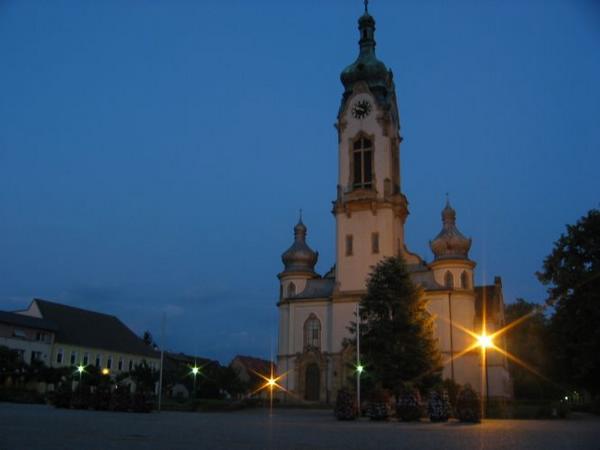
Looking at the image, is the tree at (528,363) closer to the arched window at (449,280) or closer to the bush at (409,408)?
the arched window at (449,280)

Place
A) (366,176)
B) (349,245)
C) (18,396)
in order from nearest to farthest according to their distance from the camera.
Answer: (18,396) → (349,245) → (366,176)

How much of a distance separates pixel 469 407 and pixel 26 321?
48627 mm

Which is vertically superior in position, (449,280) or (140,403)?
(449,280)

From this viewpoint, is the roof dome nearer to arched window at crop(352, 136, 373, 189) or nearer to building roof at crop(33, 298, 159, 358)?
arched window at crop(352, 136, 373, 189)

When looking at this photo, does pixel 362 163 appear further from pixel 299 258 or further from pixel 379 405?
pixel 379 405

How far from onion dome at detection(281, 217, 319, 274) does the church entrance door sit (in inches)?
360

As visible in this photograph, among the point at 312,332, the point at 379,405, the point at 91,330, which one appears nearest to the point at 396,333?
the point at 379,405

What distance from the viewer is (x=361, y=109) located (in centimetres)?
6278

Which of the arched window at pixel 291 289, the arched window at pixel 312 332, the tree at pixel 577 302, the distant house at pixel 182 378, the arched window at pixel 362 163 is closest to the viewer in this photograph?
the tree at pixel 577 302

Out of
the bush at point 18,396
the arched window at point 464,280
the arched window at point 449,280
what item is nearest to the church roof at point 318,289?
the arched window at point 449,280

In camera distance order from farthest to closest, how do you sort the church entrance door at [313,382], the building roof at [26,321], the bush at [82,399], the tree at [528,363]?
the tree at [528,363]
the building roof at [26,321]
the church entrance door at [313,382]
the bush at [82,399]

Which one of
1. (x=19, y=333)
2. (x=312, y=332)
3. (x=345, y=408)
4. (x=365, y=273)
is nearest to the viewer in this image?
(x=345, y=408)

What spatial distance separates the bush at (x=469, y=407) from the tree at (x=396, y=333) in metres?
8.57

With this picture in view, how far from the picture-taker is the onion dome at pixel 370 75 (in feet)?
208
